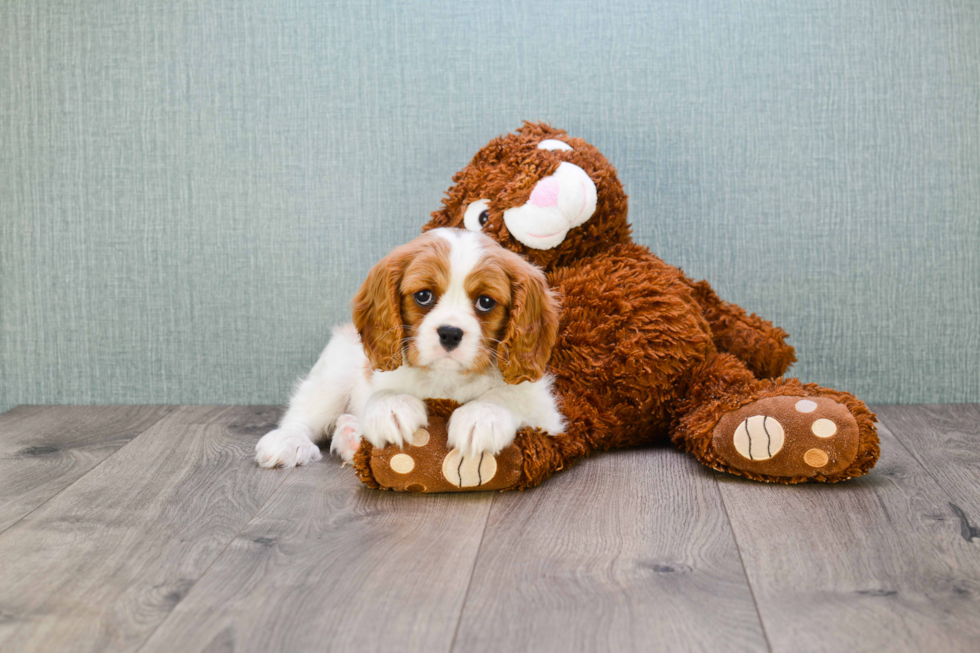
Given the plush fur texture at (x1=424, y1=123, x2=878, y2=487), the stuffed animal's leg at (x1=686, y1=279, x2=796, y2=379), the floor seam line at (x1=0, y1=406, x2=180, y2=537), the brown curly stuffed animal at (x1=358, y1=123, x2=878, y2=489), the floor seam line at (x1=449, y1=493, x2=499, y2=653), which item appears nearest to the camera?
the floor seam line at (x1=449, y1=493, x2=499, y2=653)

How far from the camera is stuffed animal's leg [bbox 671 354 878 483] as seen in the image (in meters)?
1.47

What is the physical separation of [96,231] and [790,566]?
79.3 inches

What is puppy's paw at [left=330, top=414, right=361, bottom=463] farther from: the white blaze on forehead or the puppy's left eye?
the white blaze on forehead

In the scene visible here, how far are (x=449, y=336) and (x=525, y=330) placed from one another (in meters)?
0.14

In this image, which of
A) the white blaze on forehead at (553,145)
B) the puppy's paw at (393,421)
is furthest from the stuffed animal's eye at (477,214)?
the puppy's paw at (393,421)

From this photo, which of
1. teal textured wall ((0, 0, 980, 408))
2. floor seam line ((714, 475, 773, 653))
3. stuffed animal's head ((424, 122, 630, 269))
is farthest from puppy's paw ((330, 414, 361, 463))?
floor seam line ((714, 475, 773, 653))

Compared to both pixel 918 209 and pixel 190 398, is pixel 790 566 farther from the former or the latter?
pixel 190 398

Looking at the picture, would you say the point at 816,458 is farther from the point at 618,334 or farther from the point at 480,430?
the point at 480,430

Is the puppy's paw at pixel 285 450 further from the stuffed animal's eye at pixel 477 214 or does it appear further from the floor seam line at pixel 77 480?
the stuffed animal's eye at pixel 477 214

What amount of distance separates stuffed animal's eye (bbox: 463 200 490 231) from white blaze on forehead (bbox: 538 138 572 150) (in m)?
0.18

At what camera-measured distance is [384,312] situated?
56.8 inches

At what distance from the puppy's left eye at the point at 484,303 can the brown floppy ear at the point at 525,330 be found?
0.04 m

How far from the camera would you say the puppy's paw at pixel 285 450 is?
1.71 meters

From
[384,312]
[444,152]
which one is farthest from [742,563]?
[444,152]
